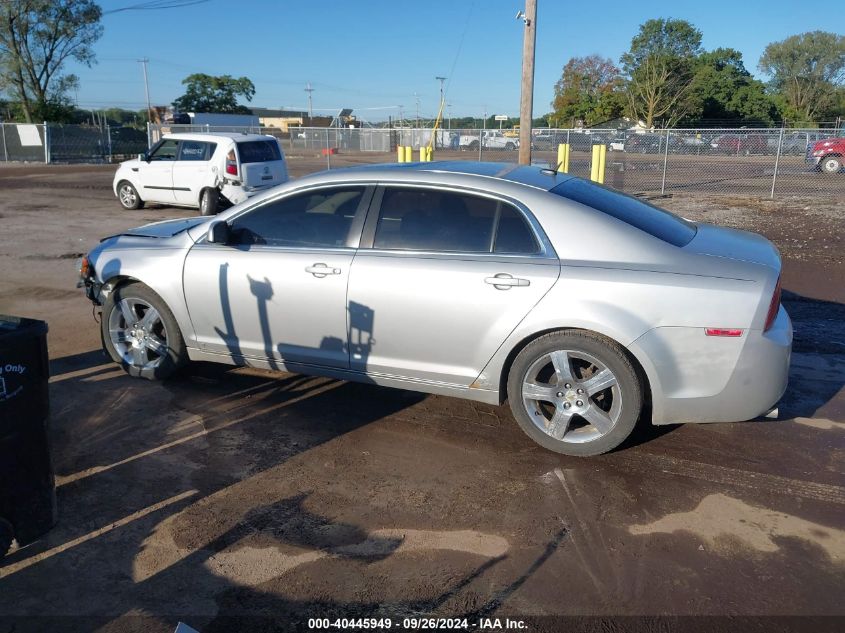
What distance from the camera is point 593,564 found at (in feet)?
10.7

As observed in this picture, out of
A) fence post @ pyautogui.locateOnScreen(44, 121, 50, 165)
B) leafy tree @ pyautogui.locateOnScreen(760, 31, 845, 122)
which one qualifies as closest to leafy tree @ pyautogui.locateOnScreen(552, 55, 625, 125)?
leafy tree @ pyautogui.locateOnScreen(760, 31, 845, 122)

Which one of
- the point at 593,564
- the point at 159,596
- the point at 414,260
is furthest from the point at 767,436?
the point at 159,596

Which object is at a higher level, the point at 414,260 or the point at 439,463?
the point at 414,260

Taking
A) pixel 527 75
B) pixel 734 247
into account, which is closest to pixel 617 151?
pixel 527 75

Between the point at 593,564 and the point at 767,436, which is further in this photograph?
the point at 767,436

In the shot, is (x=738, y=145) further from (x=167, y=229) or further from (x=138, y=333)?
(x=138, y=333)

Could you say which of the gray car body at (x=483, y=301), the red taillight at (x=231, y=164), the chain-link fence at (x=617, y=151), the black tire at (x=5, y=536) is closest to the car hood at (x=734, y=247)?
the gray car body at (x=483, y=301)

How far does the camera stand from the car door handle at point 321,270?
4.61 m

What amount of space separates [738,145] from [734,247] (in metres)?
27.3

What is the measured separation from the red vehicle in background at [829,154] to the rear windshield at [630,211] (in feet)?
77.0

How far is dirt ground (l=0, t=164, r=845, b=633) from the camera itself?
9.82 ft

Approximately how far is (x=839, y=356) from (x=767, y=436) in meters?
2.03

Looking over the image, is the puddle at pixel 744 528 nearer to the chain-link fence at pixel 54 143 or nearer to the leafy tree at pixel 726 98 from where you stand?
the chain-link fence at pixel 54 143

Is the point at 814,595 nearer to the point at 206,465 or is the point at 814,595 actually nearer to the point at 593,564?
the point at 593,564
